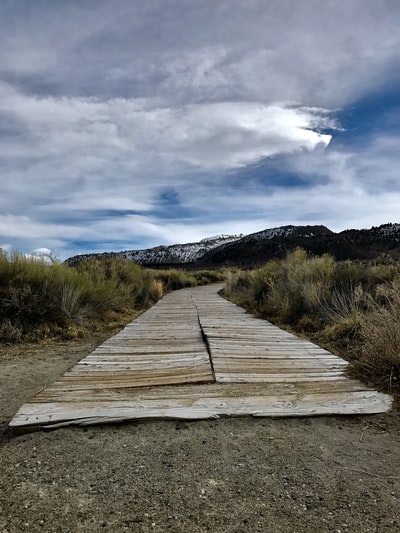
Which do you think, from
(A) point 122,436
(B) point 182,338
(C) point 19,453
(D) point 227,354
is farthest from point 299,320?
(C) point 19,453

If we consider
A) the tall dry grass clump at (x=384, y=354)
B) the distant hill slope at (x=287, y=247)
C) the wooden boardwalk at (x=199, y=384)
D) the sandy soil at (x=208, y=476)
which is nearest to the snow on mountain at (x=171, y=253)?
the distant hill slope at (x=287, y=247)

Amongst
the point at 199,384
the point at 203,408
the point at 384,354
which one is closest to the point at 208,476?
the point at 203,408

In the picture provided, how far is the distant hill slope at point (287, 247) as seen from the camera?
40219 millimetres

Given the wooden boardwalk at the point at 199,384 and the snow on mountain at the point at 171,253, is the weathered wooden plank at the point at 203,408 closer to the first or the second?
the wooden boardwalk at the point at 199,384

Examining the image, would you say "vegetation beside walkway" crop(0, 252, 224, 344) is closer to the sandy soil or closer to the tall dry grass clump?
the sandy soil

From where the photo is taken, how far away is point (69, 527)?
6.19 feet

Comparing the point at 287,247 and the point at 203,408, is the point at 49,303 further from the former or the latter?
the point at 287,247

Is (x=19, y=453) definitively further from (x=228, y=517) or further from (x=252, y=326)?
(x=252, y=326)

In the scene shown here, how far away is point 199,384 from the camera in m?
3.96

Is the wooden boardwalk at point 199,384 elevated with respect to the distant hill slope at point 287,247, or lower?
lower

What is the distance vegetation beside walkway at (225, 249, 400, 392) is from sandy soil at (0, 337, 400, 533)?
3.26ft

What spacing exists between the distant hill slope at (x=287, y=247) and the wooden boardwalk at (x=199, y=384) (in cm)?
614

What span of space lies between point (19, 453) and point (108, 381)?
4.85ft

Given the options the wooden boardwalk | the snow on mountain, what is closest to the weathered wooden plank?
the wooden boardwalk
